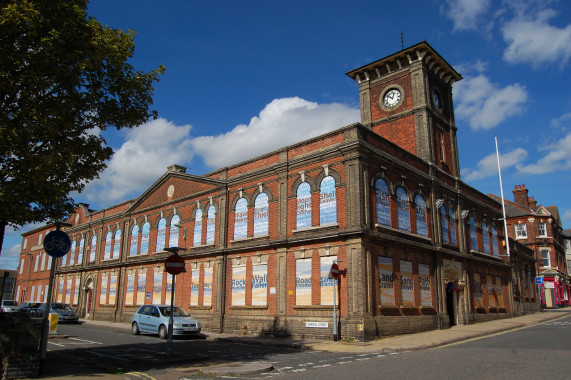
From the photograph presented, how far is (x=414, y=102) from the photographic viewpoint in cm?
2886

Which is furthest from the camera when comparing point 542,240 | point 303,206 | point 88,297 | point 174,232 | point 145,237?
point 542,240

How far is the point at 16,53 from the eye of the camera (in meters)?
10.4

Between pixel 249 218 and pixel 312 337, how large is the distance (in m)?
8.14

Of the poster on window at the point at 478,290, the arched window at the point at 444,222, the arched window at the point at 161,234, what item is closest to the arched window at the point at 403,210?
the arched window at the point at 444,222

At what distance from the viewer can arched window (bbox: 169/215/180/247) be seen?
30888 millimetres

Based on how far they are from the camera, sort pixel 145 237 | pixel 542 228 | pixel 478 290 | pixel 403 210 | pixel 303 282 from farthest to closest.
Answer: pixel 542 228
pixel 145 237
pixel 478 290
pixel 403 210
pixel 303 282

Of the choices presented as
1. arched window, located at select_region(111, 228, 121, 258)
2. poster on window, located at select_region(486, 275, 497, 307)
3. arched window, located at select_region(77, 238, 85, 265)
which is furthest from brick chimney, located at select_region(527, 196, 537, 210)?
arched window, located at select_region(77, 238, 85, 265)

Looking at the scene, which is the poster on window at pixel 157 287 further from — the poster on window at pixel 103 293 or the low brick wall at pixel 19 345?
the low brick wall at pixel 19 345

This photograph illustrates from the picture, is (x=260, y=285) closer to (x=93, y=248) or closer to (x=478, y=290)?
(x=478, y=290)

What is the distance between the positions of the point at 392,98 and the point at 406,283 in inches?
548

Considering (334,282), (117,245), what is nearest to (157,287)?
(117,245)

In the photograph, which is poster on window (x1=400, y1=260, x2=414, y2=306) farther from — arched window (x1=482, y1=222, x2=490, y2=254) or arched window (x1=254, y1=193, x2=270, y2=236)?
arched window (x1=482, y1=222, x2=490, y2=254)

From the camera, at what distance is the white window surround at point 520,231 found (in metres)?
56.3

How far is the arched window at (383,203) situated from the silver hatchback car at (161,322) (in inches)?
412
